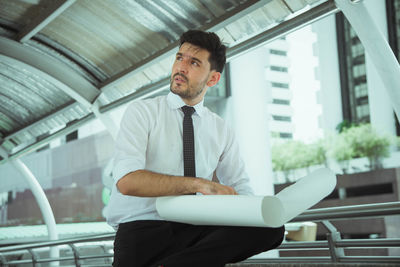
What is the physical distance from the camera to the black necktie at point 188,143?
231cm

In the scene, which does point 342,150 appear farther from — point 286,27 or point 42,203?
point 286,27

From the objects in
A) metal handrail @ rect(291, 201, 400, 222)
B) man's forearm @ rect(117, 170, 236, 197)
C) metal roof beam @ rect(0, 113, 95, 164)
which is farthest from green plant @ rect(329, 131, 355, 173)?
man's forearm @ rect(117, 170, 236, 197)

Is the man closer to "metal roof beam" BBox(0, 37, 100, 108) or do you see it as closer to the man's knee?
the man's knee

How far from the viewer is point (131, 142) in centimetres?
219

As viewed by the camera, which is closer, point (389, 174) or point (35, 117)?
point (35, 117)

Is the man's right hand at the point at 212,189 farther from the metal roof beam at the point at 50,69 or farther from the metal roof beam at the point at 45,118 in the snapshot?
the metal roof beam at the point at 45,118

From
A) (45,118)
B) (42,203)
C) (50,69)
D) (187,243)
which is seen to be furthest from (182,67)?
(42,203)

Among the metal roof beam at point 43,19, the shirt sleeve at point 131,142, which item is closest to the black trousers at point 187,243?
the shirt sleeve at point 131,142

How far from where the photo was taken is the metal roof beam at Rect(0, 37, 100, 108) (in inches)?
256

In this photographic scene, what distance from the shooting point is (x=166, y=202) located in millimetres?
1881

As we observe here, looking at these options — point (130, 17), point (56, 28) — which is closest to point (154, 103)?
point (130, 17)

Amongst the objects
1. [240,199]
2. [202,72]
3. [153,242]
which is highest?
[202,72]

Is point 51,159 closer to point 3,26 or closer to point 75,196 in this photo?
point 75,196

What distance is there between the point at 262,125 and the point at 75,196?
891 centimetres
